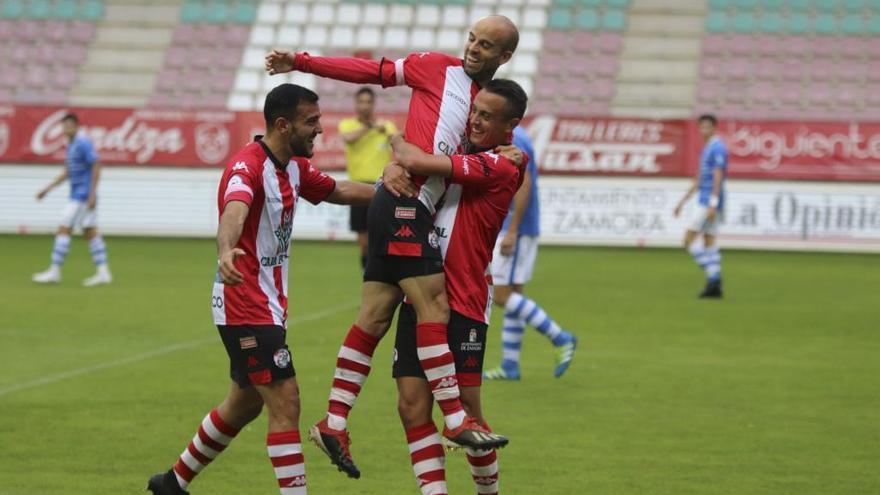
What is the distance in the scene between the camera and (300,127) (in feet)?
21.9

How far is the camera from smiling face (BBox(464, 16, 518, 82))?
662 cm

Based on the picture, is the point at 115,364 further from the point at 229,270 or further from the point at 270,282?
the point at 229,270

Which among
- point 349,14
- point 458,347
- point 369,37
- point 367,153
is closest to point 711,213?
point 367,153

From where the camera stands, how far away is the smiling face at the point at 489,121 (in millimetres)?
6527

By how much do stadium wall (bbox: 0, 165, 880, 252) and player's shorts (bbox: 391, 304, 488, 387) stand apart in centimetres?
Answer: 2023

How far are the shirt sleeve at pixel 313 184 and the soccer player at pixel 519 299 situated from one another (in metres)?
4.20

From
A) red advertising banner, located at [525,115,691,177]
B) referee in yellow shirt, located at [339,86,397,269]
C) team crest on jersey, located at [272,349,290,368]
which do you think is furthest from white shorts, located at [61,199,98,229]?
team crest on jersey, located at [272,349,290,368]

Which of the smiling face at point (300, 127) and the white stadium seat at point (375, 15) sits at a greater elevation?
the white stadium seat at point (375, 15)

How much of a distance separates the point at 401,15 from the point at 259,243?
92.6ft

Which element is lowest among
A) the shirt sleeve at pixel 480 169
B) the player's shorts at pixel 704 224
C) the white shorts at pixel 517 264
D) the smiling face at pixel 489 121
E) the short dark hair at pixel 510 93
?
the white shorts at pixel 517 264

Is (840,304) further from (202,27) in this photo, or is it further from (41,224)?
(202,27)

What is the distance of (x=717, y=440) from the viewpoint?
9273 millimetres

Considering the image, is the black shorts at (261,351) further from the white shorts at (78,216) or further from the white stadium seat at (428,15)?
the white stadium seat at (428,15)

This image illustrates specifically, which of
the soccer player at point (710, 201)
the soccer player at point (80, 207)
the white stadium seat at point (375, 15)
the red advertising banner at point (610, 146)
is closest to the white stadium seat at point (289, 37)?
the white stadium seat at point (375, 15)
